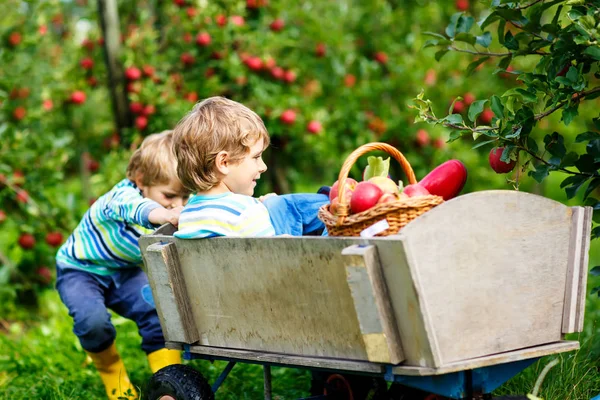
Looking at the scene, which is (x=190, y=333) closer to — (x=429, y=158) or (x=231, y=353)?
(x=231, y=353)

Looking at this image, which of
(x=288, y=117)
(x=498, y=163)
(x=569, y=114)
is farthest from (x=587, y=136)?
(x=288, y=117)

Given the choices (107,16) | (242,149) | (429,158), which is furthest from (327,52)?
(242,149)

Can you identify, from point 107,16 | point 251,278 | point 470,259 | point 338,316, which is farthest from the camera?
point 107,16

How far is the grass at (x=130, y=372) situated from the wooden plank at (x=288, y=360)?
68 centimetres

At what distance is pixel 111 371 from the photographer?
3.48 m

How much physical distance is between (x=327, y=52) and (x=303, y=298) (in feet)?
14.5

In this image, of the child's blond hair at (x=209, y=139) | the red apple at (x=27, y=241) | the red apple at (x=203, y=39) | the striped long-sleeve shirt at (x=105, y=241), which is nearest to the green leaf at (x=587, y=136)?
the child's blond hair at (x=209, y=139)

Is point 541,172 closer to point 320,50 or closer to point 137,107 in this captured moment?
point 137,107

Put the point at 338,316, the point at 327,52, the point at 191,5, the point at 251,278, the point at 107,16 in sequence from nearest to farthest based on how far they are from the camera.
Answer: the point at 338,316 → the point at 251,278 → the point at 107,16 → the point at 191,5 → the point at 327,52

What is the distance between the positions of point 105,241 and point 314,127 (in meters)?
2.75

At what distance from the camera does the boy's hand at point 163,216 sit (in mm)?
2945

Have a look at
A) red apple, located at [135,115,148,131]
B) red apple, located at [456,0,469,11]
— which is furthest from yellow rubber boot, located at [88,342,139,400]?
red apple, located at [456,0,469,11]

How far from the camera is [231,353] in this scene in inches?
105

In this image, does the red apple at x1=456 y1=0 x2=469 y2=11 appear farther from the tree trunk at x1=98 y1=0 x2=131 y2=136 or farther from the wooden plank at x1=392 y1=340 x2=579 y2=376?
the wooden plank at x1=392 y1=340 x2=579 y2=376
